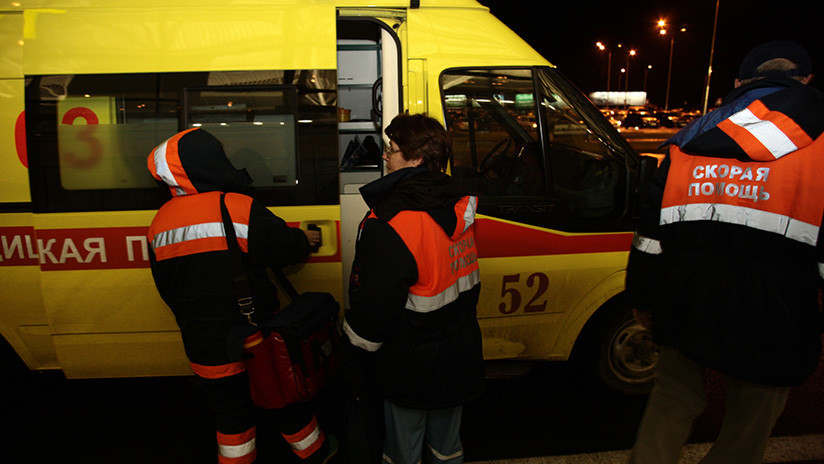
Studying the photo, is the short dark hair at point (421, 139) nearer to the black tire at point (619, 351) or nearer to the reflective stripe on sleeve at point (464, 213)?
the reflective stripe on sleeve at point (464, 213)

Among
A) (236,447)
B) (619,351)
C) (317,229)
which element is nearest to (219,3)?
(317,229)

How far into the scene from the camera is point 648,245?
215cm

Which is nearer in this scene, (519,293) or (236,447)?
(236,447)

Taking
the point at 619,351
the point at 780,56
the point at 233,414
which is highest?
the point at 780,56

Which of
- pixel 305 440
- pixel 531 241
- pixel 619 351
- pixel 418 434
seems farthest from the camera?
pixel 619 351

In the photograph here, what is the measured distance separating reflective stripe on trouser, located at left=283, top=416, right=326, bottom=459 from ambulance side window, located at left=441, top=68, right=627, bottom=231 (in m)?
1.51

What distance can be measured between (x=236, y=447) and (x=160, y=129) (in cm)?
175

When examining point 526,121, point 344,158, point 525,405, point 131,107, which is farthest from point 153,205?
point 525,405

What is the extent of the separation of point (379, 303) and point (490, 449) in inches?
66.6

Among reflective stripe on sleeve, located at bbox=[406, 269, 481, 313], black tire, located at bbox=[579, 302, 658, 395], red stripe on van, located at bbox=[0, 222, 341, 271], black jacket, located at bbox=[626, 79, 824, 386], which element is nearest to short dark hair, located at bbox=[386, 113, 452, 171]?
reflective stripe on sleeve, located at bbox=[406, 269, 481, 313]

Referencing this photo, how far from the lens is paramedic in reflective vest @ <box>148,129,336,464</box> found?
2.20 m

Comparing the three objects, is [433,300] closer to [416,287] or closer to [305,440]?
[416,287]

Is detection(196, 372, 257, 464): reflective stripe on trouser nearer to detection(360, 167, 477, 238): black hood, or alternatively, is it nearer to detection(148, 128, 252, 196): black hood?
detection(148, 128, 252, 196): black hood

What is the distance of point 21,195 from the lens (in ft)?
9.34
